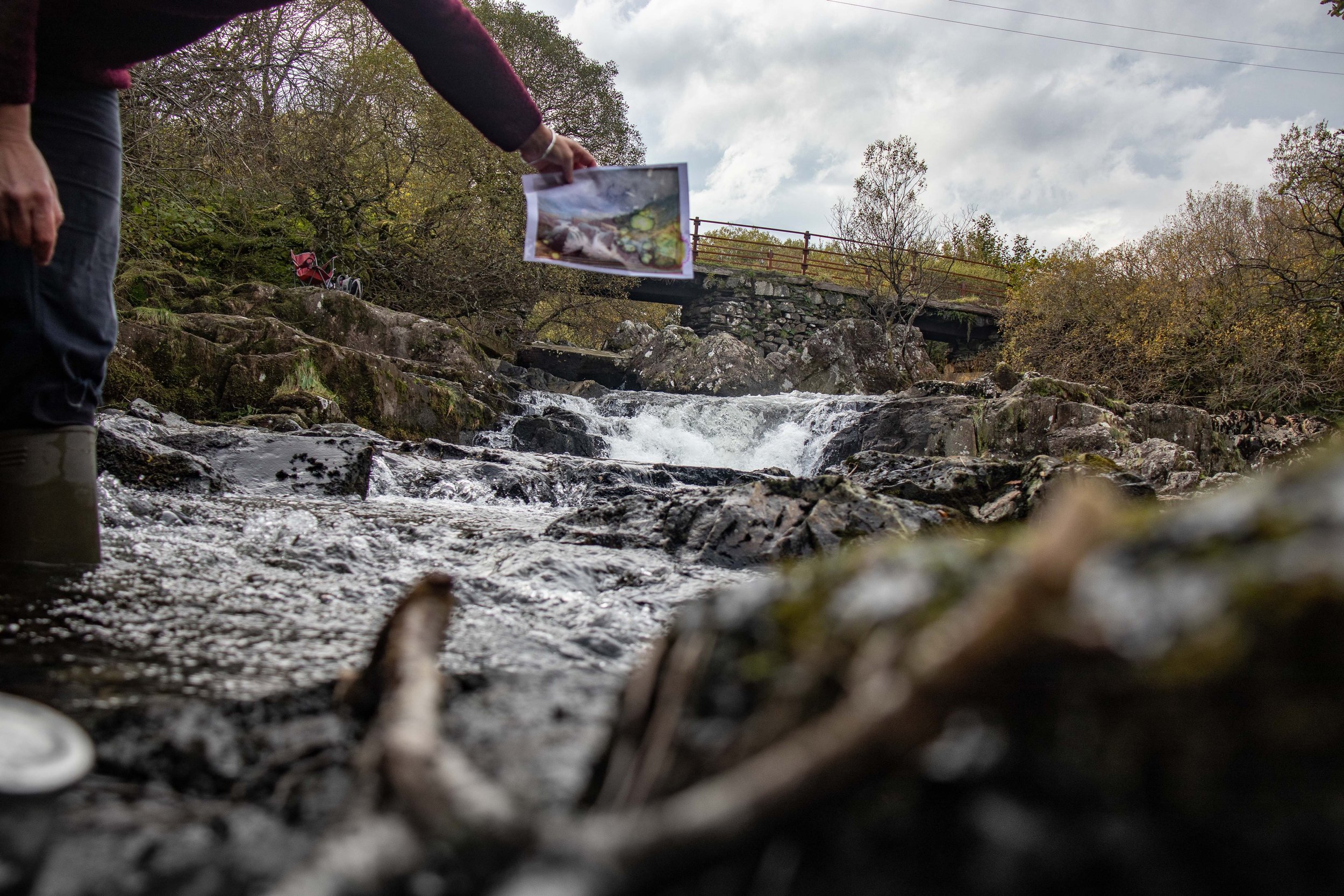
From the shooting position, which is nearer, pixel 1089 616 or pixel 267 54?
pixel 1089 616

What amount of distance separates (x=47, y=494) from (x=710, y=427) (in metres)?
11.7

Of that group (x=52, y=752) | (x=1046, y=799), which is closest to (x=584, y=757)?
(x=1046, y=799)

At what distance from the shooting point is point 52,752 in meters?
0.73

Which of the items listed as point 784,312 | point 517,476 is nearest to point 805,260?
point 784,312

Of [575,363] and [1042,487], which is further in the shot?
[575,363]

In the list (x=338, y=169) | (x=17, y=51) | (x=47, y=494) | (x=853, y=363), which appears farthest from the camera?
(x=853, y=363)

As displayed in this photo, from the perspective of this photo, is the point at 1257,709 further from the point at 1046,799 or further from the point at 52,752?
the point at 52,752

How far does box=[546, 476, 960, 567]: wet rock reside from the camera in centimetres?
365

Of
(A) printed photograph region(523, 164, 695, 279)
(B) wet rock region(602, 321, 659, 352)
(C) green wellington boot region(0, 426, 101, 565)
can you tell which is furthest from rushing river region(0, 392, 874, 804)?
(B) wet rock region(602, 321, 659, 352)

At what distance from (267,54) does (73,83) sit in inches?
295

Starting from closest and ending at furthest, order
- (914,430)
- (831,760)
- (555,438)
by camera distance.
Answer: (831,760)
(914,430)
(555,438)

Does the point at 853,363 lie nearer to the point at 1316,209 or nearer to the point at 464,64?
the point at 1316,209

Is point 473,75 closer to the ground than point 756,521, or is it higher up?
higher up

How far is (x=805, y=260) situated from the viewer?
84.7ft
